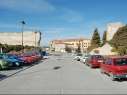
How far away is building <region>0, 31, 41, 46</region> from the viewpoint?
411ft

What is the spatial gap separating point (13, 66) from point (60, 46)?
14711 cm

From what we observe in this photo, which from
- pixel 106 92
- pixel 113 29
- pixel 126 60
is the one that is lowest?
pixel 106 92

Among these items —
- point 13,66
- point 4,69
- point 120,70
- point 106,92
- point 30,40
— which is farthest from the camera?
point 30,40

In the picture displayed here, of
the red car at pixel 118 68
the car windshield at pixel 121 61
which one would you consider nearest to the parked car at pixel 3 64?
the red car at pixel 118 68

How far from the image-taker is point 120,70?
16.7 m

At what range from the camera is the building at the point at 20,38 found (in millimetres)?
125375

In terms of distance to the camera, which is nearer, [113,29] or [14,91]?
[14,91]

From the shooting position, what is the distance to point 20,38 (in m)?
129

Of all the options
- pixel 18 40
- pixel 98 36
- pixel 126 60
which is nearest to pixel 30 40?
pixel 18 40

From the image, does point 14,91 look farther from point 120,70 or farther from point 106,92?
point 120,70

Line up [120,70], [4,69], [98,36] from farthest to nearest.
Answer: [98,36]
[4,69]
[120,70]

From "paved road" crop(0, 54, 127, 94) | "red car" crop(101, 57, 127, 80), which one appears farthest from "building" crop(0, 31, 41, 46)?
"red car" crop(101, 57, 127, 80)

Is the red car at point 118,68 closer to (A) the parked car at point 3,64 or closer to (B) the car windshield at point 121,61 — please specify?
(B) the car windshield at point 121,61

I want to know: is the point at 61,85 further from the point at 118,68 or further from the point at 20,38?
the point at 20,38
